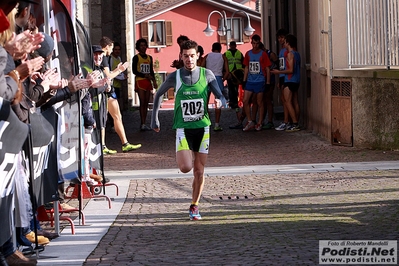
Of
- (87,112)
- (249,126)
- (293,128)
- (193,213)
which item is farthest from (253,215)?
(249,126)

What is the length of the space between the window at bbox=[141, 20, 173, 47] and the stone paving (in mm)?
57473

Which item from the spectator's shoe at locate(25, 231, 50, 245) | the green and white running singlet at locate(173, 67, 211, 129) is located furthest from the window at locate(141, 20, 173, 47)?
the spectator's shoe at locate(25, 231, 50, 245)

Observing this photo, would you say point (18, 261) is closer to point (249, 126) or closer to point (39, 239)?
point (39, 239)

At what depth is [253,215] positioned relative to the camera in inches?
389

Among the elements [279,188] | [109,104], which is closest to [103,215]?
[279,188]

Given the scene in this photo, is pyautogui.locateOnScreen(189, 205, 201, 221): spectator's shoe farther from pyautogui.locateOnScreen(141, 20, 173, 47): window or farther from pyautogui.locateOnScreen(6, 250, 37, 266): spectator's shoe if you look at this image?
pyautogui.locateOnScreen(141, 20, 173, 47): window

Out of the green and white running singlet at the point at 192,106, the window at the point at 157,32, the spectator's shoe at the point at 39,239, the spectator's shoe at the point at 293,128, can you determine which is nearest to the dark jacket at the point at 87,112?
the green and white running singlet at the point at 192,106

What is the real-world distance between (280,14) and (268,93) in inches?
242

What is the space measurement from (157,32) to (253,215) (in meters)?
64.8

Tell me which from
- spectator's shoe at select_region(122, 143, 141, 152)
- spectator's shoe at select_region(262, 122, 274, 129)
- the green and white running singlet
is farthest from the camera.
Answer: spectator's shoe at select_region(262, 122, 274, 129)

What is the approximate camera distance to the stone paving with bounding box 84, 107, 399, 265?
25.4ft

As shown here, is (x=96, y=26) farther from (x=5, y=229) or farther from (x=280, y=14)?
(x=5, y=229)

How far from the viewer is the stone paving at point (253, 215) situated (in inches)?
304

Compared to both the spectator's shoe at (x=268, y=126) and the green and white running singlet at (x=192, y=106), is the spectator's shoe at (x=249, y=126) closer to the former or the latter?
the spectator's shoe at (x=268, y=126)
